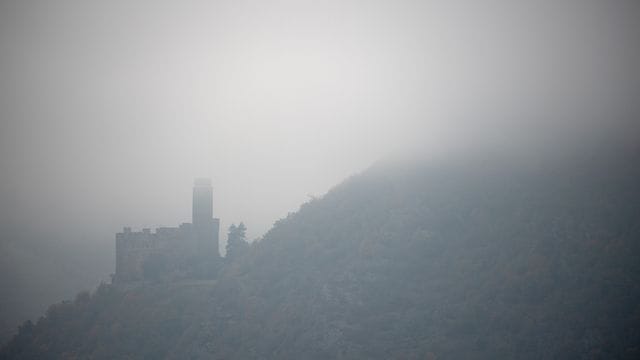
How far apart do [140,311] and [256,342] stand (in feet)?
42.2

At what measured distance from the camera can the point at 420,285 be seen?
46.0 meters

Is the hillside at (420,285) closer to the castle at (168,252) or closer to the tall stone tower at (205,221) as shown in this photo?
the castle at (168,252)

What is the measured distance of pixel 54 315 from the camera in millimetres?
56656

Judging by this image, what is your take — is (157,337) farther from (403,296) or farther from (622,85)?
(622,85)

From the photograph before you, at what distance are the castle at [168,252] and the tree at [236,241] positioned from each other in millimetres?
1563

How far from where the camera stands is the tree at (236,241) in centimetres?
6294

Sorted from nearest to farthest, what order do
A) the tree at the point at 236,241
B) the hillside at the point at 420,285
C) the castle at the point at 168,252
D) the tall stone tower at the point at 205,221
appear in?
the hillside at the point at 420,285
the castle at the point at 168,252
the tall stone tower at the point at 205,221
the tree at the point at 236,241

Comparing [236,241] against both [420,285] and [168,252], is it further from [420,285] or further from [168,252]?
[420,285]

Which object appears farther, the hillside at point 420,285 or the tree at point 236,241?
the tree at point 236,241

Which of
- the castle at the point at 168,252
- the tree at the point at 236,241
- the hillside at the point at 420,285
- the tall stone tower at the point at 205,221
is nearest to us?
the hillside at the point at 420,285

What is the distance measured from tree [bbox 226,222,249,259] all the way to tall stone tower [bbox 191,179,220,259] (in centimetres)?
142

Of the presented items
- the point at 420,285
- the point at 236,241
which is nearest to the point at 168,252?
the point at 236,241

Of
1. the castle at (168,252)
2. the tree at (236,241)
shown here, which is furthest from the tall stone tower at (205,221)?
the tree at (236,241)

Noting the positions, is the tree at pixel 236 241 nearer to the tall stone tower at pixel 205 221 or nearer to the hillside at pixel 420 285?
the tall stone tower at pixel 205 221
